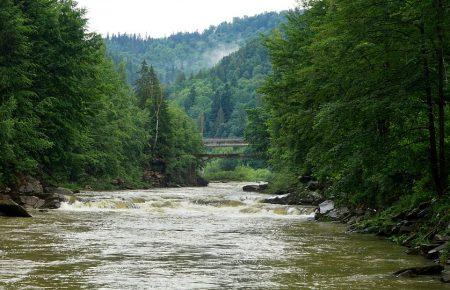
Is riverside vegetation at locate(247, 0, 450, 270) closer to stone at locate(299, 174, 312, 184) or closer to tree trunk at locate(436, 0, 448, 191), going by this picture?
tree trunk at locate(436, 0, 448, 191)

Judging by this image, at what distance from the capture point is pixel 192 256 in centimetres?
1545

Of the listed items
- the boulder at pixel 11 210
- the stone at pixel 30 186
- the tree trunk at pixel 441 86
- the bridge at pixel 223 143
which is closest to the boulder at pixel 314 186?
the stone at pixel 30 186

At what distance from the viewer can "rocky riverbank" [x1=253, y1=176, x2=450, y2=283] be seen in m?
14.7

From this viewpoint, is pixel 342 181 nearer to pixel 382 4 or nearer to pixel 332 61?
pixel 332 61

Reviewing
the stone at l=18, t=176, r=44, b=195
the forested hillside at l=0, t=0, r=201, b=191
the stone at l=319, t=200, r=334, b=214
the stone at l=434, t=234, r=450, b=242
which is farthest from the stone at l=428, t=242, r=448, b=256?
the stone at l=18, t=176, r=44, b=195

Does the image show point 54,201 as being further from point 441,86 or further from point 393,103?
point 441,86

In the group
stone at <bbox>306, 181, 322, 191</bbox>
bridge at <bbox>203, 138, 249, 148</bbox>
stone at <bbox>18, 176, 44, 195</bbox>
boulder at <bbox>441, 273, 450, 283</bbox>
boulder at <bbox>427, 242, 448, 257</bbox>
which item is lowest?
bridge at <bbox>203, 138, 249, 148</bbox>

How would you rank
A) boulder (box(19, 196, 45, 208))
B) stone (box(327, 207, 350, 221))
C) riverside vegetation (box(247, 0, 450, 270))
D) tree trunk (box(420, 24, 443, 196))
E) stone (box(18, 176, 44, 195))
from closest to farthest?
1. riverside vegetation (box(247, 0, 450, 270))
2. tree trunk (box(420, 24, 443, 196))
3. stone (box(327, 207, 350, 221))
4. boulder (box(19, 196, 45, 208))
5. stone (box(18, 176, 44, 195))

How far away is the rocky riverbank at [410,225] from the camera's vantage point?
1473cm

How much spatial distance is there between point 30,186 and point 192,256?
2309 cm

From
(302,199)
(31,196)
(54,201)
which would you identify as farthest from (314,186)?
(31,196)

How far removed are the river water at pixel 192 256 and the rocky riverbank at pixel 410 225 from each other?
456 millimetres

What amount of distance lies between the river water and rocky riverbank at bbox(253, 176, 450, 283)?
1.50ft

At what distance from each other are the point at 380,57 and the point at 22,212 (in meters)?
16.7
